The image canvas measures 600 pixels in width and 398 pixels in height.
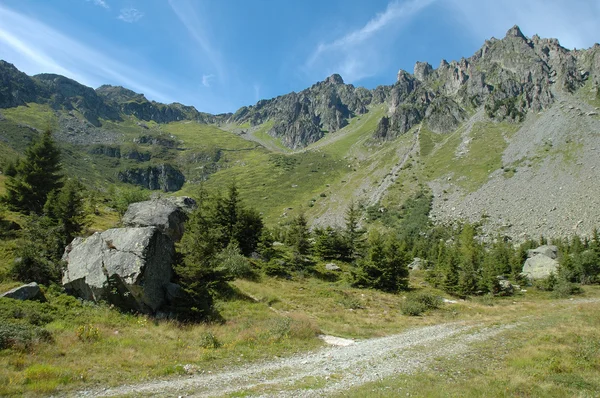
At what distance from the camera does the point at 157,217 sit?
30625 millimetres

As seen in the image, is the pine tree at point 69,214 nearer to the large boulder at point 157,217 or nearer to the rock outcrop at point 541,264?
the large boulder at point 157,217

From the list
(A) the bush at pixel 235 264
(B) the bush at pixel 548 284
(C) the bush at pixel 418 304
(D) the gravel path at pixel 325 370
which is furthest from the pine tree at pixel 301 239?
(B) the bush at pixel 548 284

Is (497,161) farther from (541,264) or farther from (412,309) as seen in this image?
(412,309)

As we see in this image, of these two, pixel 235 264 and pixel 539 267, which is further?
pixel 539 267

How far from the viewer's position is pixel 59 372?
10859 mm

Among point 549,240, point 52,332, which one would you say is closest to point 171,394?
point 52,332

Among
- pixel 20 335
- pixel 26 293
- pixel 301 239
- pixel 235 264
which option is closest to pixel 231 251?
pixel 235 264

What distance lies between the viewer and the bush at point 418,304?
29.1 meters

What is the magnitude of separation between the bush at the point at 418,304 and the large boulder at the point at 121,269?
72.1 feet

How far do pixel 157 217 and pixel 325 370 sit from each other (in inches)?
949

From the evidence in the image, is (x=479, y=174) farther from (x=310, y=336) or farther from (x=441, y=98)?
(x=310, y=336)

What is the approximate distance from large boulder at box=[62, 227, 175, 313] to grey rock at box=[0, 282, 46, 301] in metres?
1.87

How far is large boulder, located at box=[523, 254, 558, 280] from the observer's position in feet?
179

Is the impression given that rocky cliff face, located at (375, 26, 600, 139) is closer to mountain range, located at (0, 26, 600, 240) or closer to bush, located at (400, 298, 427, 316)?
mountain range, located at (0, 26, 600, 240)
